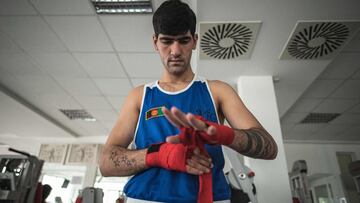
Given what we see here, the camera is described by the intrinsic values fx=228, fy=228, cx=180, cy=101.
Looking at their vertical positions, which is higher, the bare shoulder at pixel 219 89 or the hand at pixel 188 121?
the bare shoulder at pixel 219 89

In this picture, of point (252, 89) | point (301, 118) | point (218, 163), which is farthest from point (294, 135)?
point (218, 163)

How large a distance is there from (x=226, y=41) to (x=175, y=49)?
6.46 ft

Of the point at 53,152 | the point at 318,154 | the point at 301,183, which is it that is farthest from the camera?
the point at 53,152

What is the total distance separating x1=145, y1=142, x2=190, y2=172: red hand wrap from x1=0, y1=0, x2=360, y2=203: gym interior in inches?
20.4

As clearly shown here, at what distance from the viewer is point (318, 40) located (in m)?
2.71

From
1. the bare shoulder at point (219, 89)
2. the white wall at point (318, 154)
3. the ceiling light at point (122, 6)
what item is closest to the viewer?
the bare shoulder at point (219, 89)

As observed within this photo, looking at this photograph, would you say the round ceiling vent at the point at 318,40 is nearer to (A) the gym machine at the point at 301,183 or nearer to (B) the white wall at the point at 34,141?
(A) the gym machine at the point at 301,183

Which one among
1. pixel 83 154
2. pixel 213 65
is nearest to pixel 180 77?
pixel 213 65

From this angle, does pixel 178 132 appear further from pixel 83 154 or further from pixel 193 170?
pixel 83 154

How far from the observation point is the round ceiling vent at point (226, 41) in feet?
8.34

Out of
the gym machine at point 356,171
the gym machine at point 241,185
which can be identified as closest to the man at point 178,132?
the gym machine at point 241,185

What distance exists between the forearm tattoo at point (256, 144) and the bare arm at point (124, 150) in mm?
312

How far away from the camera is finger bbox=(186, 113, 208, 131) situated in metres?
0.55

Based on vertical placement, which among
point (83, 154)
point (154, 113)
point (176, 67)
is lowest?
point (154, 113)
